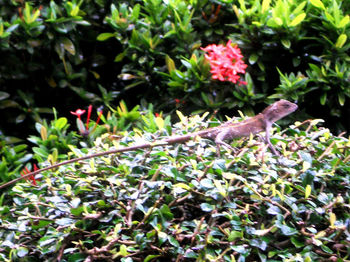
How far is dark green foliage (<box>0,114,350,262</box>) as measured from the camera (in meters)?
1.71

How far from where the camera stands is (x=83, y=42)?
4965mm

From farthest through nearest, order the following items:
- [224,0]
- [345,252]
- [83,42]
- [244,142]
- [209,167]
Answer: [83,42] → [224,0] → [244,142] → [209,167] → [345,252]

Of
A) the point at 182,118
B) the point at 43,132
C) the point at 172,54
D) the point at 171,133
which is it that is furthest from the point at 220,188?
the point at 172,54

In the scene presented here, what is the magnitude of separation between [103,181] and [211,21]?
8.24 ft

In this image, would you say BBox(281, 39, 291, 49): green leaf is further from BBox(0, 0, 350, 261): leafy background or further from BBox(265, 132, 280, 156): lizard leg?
BBox(265, 132, 280, 156): lizard leg

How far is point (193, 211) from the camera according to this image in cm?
189

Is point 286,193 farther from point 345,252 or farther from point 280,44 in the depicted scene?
point 280,44

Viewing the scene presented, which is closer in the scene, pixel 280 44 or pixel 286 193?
pixel 286 193

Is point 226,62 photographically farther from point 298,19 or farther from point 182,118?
point 182,118

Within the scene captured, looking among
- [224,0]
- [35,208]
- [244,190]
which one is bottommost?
[35,208]

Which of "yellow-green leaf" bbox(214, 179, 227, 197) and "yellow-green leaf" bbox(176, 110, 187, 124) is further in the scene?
"yellow-green leaf" bbox(176, 110, 187, 124)

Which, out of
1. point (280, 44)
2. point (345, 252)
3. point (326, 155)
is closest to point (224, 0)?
point (280, 44)

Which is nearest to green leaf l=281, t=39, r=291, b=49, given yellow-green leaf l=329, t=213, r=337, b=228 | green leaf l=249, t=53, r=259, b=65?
green leaf l=249, t=53, r=259, b=65

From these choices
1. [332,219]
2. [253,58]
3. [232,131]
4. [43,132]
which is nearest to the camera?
[332,219]
